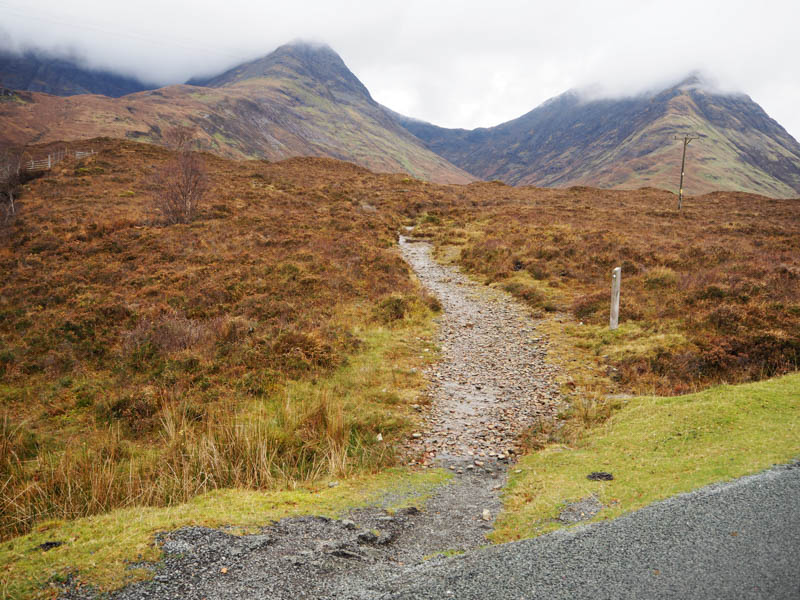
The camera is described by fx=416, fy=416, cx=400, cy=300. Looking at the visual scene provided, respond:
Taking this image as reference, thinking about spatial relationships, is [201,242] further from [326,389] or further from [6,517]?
[6,517]

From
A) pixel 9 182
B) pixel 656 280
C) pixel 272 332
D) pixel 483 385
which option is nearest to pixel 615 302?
pixel 656 280

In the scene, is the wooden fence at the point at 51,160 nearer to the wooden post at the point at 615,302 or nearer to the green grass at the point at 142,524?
the green grass at the point at 142,524

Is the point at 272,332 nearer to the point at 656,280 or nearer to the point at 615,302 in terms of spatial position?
the point at 615,302

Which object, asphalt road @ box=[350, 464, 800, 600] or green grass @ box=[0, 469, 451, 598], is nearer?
asphalt road @ box=[350, 464, 800, 600]

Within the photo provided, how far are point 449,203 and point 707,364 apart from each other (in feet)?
109

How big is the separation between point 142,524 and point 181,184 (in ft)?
91.3

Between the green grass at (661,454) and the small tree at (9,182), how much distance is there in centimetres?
3156

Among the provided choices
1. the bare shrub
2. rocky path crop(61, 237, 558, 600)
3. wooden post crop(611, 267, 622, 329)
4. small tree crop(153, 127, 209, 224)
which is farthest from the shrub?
small tree crop(153, 127, 209, 224)

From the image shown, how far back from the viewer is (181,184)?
1076 inches

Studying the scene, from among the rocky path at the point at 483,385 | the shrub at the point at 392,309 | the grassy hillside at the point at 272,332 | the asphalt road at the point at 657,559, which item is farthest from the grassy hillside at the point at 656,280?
the asphalt road at the point at 657,559

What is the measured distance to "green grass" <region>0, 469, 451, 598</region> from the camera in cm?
330

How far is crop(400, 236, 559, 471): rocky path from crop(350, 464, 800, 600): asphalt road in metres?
3.26

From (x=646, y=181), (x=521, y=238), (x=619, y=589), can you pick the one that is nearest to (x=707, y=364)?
(x=619, y=589)

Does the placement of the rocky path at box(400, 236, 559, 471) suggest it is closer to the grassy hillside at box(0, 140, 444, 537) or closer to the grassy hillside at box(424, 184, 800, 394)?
the grassy hillside at box(0, 140, 444, 537)
